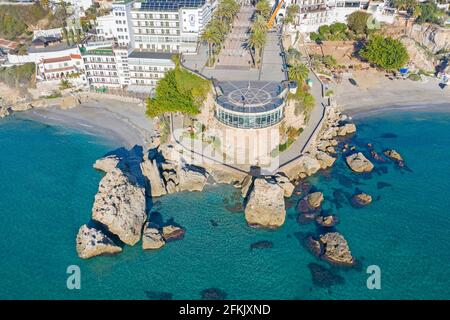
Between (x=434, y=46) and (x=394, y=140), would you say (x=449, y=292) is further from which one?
(x=434, y=46)

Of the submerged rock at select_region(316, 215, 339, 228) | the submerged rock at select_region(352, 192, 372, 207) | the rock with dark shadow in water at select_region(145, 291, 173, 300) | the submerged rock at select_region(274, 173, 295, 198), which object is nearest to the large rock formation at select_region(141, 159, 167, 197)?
the rock with dark shadow in water at select_region(145, 291, 173, 300)

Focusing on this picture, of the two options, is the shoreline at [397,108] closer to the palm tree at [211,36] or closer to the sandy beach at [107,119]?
the palm tree at [211,36]

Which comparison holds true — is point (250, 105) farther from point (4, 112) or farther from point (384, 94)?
point (4, 112)

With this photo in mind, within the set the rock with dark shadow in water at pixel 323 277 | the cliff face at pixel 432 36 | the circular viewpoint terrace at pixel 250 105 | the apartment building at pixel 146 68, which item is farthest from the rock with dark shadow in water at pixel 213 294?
the cliff face at pixel 432 36

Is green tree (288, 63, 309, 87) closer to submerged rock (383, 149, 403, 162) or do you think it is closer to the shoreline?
the shoreline

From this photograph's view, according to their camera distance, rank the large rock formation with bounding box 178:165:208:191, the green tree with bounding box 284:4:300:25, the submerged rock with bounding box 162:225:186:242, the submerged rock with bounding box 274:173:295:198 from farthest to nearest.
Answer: the green tree with bounding box 284:4:300:25, the large rock formation with bounding box 178:165:208:191, the submerged rock with bounding box 274:173:295:198, the submerged rock with bounding box 162:225:186:242

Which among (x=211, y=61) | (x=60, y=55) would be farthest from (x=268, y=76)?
(x=60, y=55)
